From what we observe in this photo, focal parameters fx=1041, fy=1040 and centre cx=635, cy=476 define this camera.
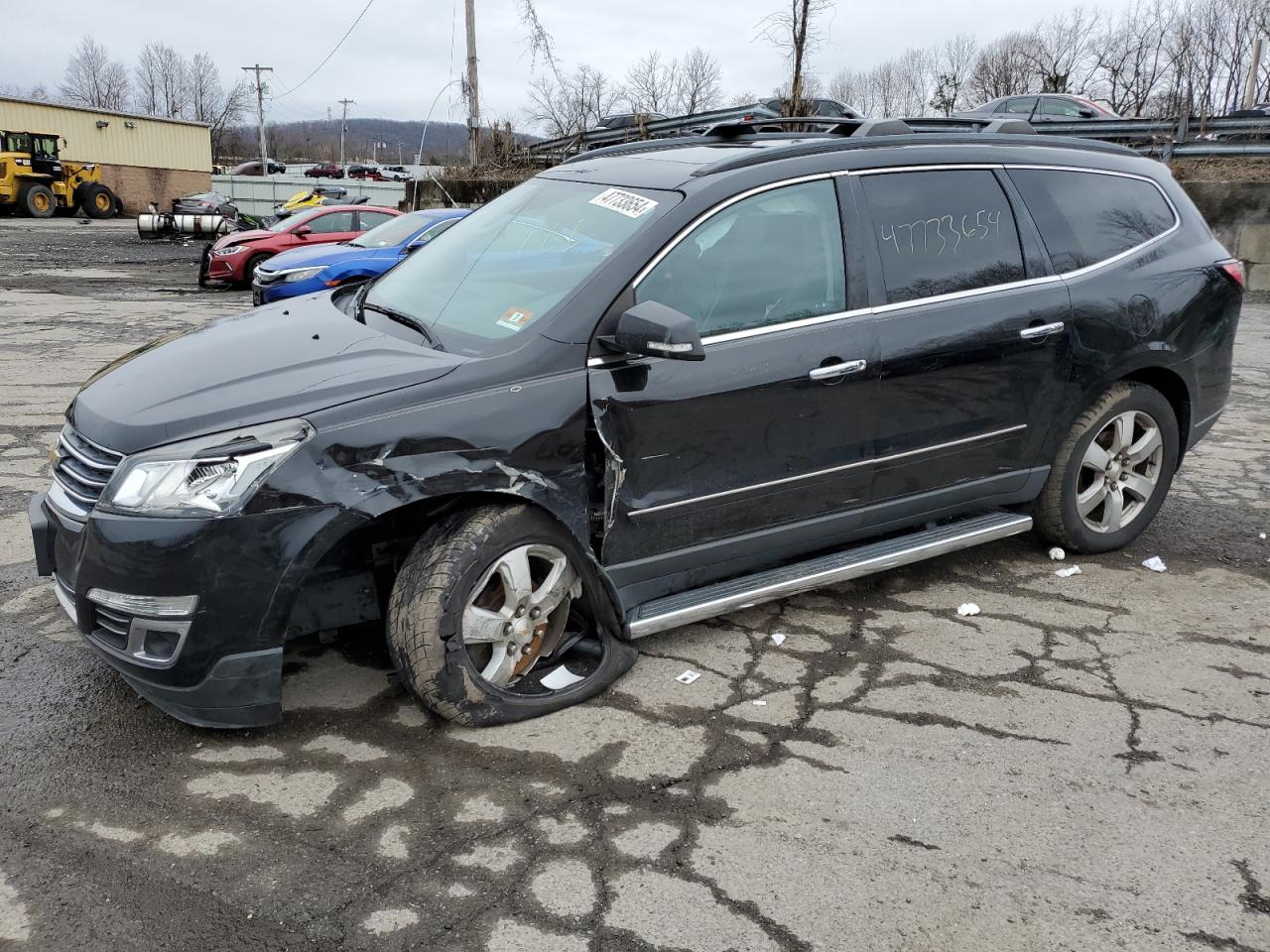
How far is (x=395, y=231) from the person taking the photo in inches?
510

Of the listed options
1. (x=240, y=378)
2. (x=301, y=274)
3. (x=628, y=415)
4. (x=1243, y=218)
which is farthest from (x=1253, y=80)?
(x=240, y=378)

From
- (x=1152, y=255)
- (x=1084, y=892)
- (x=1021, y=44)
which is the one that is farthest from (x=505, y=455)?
(x=1021, y=44)

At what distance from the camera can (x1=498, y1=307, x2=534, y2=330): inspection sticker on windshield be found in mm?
3373

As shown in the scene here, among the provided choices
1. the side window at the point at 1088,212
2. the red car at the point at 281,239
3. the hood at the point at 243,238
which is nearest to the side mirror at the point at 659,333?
the side window at the point at 1088,212

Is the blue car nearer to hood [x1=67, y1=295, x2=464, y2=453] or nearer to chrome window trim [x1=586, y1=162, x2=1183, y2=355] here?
hood [x1=67, y1=295, x2=464, y2=453]

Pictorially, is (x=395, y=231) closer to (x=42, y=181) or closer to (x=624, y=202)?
(x=624, y=202)

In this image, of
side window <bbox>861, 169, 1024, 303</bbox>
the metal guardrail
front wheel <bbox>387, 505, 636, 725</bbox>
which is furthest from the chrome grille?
the metal guardrail

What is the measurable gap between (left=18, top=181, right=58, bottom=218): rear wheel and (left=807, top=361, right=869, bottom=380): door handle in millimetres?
38628

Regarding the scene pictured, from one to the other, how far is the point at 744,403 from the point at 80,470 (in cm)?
209

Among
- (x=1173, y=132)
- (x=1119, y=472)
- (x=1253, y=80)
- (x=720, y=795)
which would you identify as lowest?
(x=720, y=795)

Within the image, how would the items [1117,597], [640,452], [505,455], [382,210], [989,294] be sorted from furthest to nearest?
[382,210] → [1117,597] → [989,294] → [640,452] → [505,455]

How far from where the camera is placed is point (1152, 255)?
463 centimetres

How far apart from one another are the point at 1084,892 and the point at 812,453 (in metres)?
1.67

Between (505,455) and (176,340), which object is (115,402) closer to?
(176,340)
